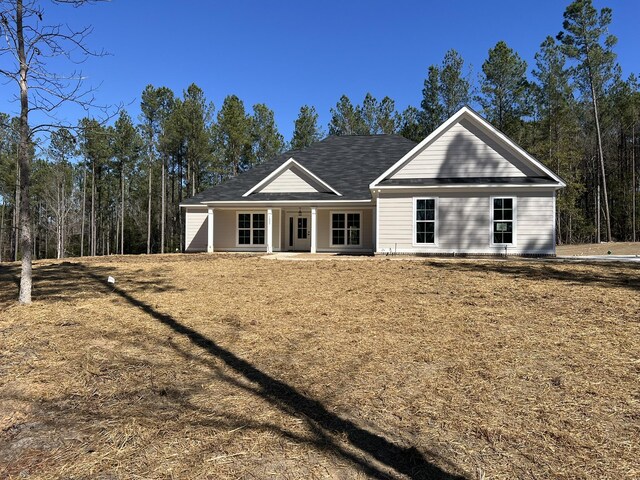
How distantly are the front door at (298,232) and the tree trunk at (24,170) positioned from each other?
15.1 metres

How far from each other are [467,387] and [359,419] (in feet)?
3.84

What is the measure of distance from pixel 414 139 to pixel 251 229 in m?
25.7

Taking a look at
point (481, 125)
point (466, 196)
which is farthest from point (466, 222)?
point (481, 125)

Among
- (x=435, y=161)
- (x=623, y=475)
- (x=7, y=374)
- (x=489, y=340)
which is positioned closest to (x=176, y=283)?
(x=7, y=374)

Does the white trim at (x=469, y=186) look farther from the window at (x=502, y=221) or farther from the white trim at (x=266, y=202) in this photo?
the white trim at (x=266, y=202)

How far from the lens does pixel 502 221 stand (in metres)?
15.3

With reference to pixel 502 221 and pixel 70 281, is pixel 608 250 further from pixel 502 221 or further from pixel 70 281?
pixel 70 281

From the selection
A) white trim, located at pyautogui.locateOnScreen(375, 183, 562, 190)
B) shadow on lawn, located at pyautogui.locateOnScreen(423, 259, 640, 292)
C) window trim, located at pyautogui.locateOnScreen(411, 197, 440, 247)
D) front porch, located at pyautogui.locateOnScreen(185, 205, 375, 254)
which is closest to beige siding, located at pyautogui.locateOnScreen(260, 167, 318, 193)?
front porch, located at pyautogui.locateOnScreen(185, 205, 375, 254)

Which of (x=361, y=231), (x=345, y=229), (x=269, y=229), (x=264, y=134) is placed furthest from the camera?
(x=264, y=134)

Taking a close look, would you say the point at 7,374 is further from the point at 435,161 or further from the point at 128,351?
the point at 435,161

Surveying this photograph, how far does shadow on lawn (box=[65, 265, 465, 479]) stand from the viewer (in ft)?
8.64

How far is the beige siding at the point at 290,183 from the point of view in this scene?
20.3 m

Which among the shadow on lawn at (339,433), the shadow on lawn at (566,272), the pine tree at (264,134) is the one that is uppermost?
the pine tree at (264,134)

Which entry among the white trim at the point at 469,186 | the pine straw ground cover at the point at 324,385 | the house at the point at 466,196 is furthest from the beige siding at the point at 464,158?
the pine straw ground cover at the point at 324,385
